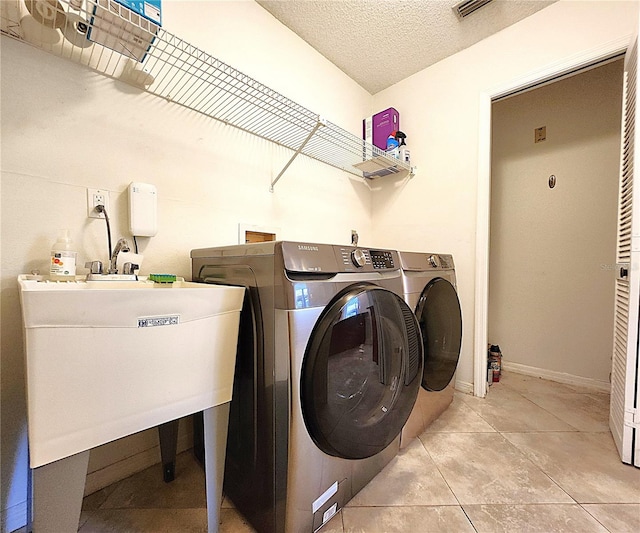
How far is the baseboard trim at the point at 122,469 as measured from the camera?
1033 mm

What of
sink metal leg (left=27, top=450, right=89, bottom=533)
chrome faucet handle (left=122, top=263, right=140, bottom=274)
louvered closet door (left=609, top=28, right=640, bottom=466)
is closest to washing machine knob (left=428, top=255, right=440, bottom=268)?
louvered closet door (left=609, top=28, right=640, bottom=466)

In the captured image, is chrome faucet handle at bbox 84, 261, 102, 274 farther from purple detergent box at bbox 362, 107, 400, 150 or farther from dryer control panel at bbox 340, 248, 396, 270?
purple detergent box at bbox 362, 107, 400, 150

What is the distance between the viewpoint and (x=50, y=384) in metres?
0.55

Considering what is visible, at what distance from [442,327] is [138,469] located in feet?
4.86

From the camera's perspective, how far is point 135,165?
1136 mm

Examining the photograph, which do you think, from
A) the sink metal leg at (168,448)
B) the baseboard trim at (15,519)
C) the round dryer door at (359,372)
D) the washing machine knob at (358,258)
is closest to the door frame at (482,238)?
the round dryer door at (359,372)

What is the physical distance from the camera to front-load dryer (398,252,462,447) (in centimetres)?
124

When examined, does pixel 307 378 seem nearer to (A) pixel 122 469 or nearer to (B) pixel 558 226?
(A) pixel 122 469

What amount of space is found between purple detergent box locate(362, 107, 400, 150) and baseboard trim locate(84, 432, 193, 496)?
2.18m

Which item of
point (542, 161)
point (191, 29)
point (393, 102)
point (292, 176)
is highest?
point (393, 102)

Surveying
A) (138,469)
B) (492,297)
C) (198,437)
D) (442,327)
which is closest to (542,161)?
(492,297)

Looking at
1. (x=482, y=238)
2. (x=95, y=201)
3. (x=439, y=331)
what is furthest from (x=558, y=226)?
(x=95, y=201)

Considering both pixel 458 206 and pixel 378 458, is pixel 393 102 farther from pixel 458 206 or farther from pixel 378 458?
pixel 378 458

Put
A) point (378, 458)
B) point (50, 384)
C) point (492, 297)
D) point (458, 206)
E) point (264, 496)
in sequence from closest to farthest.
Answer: point (50, 384), point (264, 496), point (378, 458), point (458, 206), point (492, 297)
